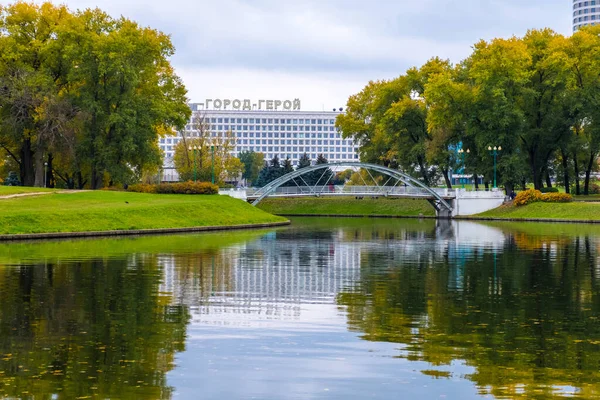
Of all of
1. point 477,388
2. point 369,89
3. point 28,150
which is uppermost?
point 369,89

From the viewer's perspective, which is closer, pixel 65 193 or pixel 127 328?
pixel 127 328

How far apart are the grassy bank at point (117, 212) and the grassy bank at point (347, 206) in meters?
27.9

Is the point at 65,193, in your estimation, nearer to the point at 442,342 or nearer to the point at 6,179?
the point at 6,179

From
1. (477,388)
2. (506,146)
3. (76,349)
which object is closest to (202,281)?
(76,349)

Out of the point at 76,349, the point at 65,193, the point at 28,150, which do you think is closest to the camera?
the point at 76,349

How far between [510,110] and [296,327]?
72655 mm

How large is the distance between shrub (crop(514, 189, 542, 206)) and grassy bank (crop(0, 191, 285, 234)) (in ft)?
88.5

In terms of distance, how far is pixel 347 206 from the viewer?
10694cm

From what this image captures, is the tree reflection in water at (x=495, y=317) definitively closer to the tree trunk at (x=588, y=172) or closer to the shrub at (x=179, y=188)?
the shrub at (x=179, y=188)

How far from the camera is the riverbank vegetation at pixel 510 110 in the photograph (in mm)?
88688

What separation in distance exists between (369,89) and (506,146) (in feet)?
88.5

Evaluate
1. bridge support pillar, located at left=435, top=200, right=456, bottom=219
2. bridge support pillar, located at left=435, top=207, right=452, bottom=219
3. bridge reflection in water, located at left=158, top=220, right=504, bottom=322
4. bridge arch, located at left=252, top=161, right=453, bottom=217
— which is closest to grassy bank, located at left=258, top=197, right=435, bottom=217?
bridge support pillar, located at left=435, top=200, right=456, bottom=219

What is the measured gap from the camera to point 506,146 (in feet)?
299

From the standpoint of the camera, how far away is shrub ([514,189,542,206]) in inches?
3487
